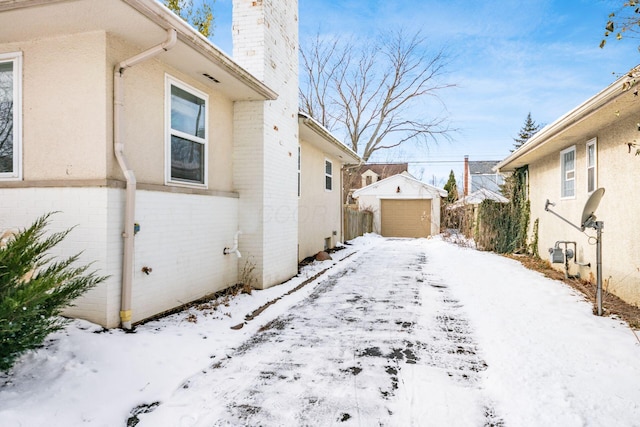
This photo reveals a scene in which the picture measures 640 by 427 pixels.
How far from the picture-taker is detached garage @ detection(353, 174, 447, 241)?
20.7 metres

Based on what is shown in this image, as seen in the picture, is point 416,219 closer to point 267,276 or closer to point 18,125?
point 267,276

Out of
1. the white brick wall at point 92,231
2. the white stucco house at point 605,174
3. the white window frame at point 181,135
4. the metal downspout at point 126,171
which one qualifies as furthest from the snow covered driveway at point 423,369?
the white window frame at point 181,135

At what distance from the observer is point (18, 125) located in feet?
13.1

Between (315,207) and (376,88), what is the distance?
50.0 ft

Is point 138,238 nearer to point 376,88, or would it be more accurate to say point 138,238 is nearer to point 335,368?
point 335,368

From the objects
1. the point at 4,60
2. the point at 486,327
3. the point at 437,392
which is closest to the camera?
the point at 437,392

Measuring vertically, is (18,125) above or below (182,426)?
above

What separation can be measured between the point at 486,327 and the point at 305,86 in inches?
853

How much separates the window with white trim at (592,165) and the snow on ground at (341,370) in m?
2.61

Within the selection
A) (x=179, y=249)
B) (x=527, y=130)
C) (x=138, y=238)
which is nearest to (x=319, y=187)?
(x=179, y=249)

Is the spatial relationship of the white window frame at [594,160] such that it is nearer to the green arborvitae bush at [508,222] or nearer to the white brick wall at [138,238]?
the green arborvitae bush at [508,222]

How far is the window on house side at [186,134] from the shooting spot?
15.8 ft

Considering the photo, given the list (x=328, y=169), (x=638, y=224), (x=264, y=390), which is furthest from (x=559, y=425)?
(x=328, y=169)

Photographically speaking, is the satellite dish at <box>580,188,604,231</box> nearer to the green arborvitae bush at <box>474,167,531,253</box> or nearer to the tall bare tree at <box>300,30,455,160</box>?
the green arborvitae bush at <box>474,167,531,253</box>
